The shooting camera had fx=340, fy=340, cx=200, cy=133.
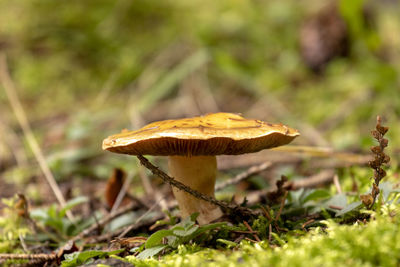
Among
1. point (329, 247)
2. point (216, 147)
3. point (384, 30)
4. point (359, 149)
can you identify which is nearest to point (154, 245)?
point (216, 147)

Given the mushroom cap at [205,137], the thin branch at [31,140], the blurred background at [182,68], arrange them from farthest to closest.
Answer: the blurred background at [182,68] → the thin branch at [31,140] → the mushroom cap at [205,137]

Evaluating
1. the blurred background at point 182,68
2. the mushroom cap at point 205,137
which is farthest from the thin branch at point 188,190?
the blurred background at point 182,68

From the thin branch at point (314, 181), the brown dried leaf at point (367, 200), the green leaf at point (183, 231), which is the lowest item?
the thin branch at point (314, 181)

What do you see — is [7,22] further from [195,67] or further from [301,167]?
[301,167]

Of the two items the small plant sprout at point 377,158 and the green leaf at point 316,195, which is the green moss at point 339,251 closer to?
the small plant sprout at point 377,158

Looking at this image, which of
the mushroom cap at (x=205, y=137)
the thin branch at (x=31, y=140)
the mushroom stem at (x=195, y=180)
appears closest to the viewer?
the mushroom cap at (x=205, y=137)

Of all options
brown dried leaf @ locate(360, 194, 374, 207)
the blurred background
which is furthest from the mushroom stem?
the blurred background

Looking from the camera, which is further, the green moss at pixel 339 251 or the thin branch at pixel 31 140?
the thin branch at pixel 31 140

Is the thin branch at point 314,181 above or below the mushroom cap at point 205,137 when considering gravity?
below
